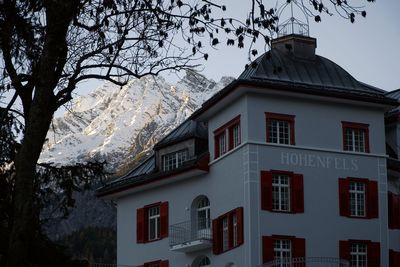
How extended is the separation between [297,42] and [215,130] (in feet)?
21.2

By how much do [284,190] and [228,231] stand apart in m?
3.41

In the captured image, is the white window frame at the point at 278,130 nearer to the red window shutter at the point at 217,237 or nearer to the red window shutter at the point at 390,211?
the red window shutter at the point at 217,237

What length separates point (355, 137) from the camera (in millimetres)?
48000

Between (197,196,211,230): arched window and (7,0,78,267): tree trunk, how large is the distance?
32944mm

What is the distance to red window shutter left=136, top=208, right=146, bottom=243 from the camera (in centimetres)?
5278

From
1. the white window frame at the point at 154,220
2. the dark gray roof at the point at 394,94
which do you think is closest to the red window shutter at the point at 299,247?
the white window frame at the point at 154,220

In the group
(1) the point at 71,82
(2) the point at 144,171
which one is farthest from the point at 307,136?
(1) the point at 71,82

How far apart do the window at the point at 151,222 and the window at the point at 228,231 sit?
15.7 ft

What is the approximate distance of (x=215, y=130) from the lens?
48969 mm

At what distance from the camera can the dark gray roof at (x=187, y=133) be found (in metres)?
52.2

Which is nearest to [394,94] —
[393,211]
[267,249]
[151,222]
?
[393,211]

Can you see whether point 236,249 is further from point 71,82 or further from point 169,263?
point 71,82

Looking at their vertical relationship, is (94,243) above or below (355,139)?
above

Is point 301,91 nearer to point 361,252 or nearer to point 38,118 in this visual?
point 361,252
